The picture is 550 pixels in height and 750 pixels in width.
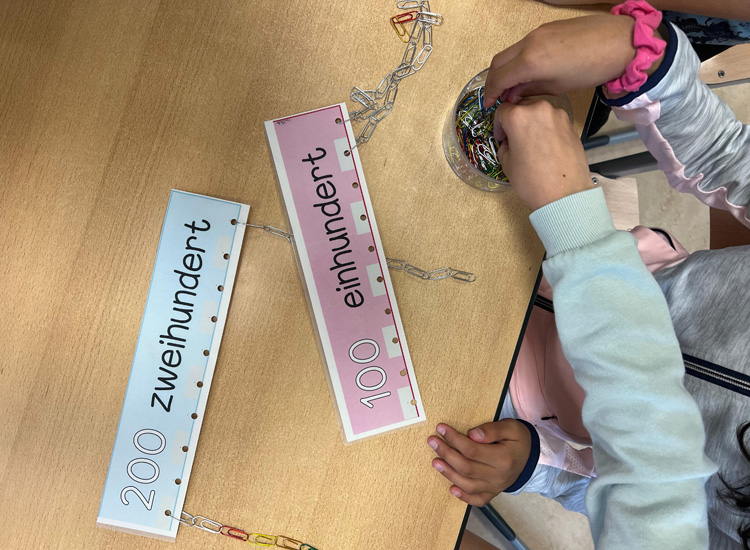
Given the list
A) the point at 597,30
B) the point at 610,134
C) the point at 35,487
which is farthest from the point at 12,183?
the point at 610,134

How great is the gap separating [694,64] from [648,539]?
546 mm

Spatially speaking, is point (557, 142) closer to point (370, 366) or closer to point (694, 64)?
point (694, 64)

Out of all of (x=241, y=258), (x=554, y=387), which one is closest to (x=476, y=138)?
(x=241, y=258)

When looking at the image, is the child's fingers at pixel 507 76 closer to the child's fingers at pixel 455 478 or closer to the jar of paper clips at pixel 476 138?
the jar of paper clips at pixel 476 138

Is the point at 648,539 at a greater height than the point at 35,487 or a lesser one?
greater

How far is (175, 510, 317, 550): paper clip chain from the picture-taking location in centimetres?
57

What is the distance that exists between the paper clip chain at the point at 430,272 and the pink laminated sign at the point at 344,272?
0.06ft

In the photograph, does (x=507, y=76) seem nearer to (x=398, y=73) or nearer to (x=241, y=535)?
(x=398, y=73)

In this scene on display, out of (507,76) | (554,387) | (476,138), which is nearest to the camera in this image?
(507,76)

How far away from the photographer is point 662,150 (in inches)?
25.4

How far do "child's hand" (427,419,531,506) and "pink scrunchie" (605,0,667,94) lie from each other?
0.46 metres

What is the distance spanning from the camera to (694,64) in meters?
0.56

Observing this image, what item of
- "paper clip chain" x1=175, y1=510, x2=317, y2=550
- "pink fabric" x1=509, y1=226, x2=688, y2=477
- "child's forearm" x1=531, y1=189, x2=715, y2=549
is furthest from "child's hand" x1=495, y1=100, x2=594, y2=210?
"paper clip chain" x1=175, y1=510, x2=317, y2=550

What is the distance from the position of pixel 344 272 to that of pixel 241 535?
34 centimetres
